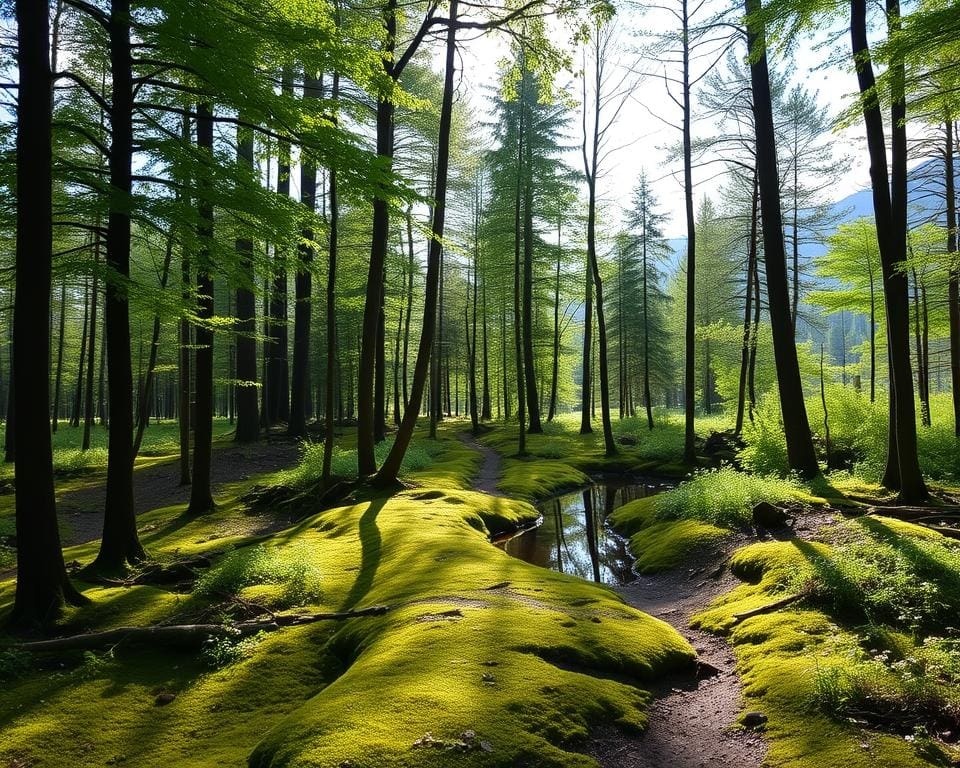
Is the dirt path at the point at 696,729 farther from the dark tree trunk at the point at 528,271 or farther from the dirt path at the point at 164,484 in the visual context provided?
the dark tree trunk at the point at 528,271

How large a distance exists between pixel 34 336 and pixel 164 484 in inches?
492

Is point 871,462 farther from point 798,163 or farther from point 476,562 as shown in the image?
point 798,163

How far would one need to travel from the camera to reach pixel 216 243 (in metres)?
7.13

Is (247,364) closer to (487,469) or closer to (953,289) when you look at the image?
(487,469)

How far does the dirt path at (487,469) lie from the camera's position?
14.7 meters

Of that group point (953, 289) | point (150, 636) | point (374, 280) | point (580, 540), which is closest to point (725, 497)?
point (580, 540)

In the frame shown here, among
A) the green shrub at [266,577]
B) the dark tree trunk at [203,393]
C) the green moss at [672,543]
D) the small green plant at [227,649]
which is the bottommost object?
the green moss at [672,543]

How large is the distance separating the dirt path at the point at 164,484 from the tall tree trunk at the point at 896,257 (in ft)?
47.9

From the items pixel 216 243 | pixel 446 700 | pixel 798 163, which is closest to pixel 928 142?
pixel 798 163

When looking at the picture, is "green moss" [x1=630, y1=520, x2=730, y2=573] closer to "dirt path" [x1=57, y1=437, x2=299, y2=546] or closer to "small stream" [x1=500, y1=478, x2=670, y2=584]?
"small stream" [x1=500, y1=478, x2=670, y2=584]

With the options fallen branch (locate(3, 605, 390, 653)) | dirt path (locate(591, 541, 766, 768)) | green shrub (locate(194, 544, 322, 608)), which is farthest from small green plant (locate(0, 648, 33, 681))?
dirt path (locate(591, 541, 766, 768))

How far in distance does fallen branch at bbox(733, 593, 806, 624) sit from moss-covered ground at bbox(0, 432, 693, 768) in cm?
106

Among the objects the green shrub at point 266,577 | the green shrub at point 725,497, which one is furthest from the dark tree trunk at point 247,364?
the green shrub at point 725,497

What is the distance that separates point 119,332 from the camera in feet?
22.8
